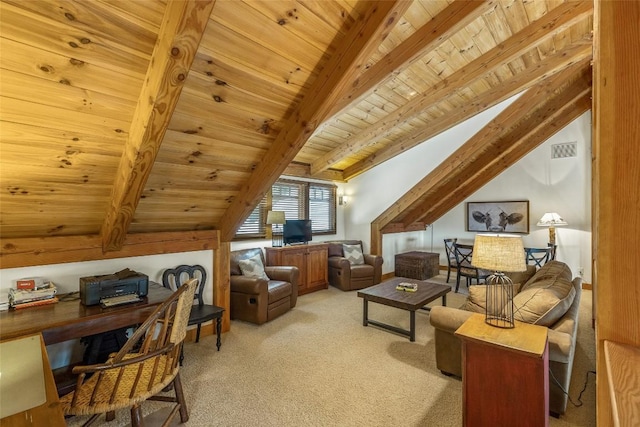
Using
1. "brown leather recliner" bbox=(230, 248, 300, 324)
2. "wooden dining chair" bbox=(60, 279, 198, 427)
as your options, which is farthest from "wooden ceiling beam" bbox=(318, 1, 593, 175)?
"wooden dining chair" bbox=(60, 279, 198, 427)

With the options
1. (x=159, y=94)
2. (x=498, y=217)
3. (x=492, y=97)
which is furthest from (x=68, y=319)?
(x=498, y=217)

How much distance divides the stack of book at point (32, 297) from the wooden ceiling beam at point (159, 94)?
0.69 m

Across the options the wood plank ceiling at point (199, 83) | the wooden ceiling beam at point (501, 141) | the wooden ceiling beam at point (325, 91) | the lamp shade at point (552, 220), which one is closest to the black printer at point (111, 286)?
the wood plank ceiling at point (199, 83)

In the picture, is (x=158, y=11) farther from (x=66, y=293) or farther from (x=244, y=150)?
(x=66, y=293)

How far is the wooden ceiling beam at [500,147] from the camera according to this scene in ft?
14.5

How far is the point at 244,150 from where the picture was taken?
2.51 m

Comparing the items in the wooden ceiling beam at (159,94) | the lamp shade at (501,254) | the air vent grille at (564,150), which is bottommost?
the lamp shade at (501,254)

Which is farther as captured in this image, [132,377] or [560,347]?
[560,347]

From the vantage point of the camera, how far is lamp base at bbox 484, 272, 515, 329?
1.98m

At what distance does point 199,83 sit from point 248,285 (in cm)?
247

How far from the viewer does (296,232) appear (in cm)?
509

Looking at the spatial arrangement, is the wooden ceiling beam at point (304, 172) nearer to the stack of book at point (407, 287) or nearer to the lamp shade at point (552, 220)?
the stack of book at point (407, 287)

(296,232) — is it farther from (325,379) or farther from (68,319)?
(68,319)

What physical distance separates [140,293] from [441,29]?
10.8ft
